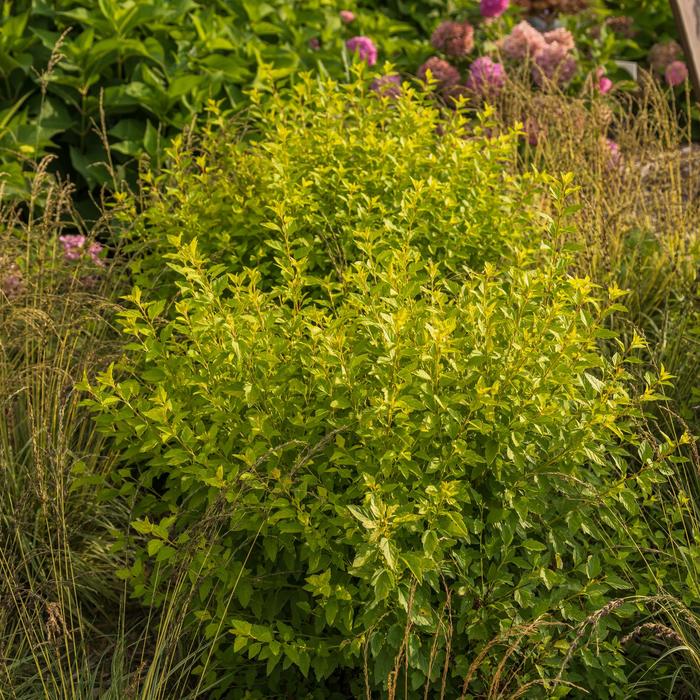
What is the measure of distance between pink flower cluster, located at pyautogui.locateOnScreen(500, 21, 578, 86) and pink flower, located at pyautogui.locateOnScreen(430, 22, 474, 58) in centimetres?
21

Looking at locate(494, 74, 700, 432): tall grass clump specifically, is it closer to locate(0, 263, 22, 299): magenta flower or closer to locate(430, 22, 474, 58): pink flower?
locate(430, 22, 474, 58): pink flower

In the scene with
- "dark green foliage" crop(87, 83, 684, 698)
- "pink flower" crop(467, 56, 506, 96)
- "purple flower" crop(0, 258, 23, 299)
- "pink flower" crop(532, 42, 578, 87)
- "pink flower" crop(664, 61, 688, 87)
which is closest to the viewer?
"dark green foliage" crop(87, 83, 684, 698)

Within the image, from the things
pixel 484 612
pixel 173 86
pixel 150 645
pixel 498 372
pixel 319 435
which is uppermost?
pixel 498 372

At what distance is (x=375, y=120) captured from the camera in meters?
3.45

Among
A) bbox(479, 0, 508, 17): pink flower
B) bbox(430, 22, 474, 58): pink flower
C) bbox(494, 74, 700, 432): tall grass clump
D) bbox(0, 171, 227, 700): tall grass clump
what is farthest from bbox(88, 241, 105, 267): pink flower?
bbox(479, 0, 508, 17): pink flower

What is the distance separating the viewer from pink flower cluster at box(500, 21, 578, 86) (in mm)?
5457

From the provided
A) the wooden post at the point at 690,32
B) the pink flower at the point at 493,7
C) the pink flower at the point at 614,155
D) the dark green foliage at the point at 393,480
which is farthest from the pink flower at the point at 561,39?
the dark green foliage at the point at 393,480

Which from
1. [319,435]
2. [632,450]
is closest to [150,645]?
[319,435]

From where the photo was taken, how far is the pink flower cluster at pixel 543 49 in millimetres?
5457

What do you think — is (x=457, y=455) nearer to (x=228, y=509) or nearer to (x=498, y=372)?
(x=498, y=372)

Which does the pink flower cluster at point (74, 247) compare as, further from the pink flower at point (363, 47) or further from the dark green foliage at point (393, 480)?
the pink flower at point (363, 47)

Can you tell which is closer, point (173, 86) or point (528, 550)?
point (528, 550)

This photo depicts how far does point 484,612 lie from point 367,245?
0.91 meters

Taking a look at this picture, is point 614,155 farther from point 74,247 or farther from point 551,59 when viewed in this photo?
point 74,247
